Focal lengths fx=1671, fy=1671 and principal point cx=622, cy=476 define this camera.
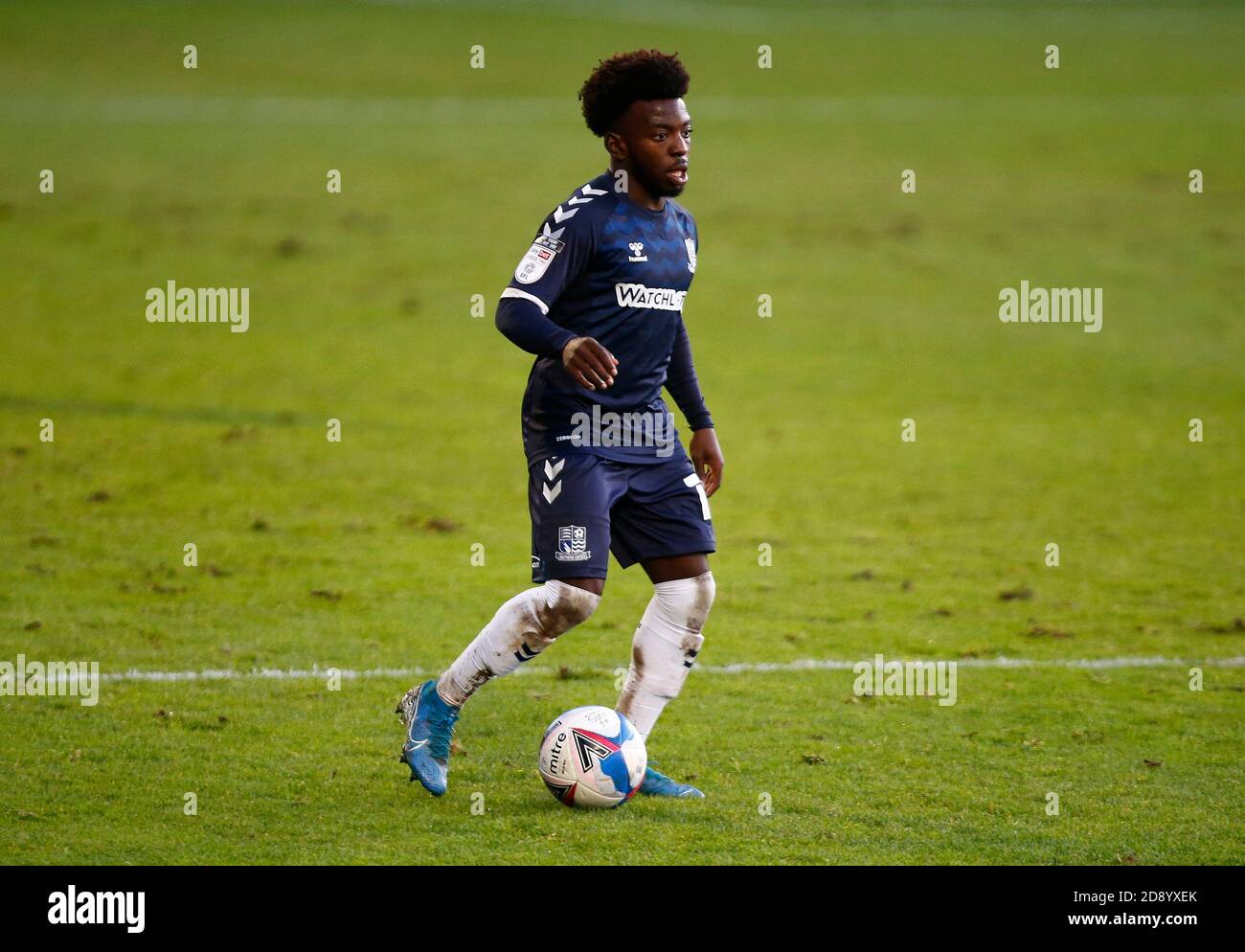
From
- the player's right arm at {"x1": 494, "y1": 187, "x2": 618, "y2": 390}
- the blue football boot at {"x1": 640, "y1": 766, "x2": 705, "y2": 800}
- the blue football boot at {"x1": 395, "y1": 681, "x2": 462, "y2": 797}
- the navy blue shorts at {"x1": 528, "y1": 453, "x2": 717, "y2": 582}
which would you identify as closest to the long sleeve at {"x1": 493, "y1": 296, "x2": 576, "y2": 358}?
the player's right arm at {"x1": 494, "y1": 187, "x2": 618, "y2": 390}

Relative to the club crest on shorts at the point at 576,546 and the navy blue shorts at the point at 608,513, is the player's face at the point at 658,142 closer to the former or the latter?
the navy blue shorts at the point at 608,513

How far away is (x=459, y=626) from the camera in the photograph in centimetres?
1043

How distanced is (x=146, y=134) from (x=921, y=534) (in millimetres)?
31067

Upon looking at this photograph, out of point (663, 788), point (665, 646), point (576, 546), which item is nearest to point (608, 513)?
point (576, 546)

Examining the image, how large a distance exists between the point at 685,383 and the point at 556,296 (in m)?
1.07

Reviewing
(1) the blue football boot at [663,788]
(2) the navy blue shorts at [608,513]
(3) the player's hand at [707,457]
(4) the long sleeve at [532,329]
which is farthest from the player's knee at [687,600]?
(4) the long sleeve at [532,329]

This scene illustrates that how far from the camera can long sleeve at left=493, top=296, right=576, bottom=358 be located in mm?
6754

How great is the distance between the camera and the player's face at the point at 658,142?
7.09 m

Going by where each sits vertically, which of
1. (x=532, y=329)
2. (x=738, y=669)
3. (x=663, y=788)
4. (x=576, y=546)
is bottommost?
(x=663, y=788)

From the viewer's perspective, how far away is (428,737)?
7.18 meters

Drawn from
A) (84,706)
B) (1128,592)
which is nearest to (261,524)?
(84,706)

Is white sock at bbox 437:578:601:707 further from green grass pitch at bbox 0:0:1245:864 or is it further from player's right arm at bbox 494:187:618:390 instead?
player's right arm at bbox 494:187:618:390

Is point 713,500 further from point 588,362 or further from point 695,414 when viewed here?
point 588,362

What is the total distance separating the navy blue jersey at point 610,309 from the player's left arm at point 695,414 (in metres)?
0.31
